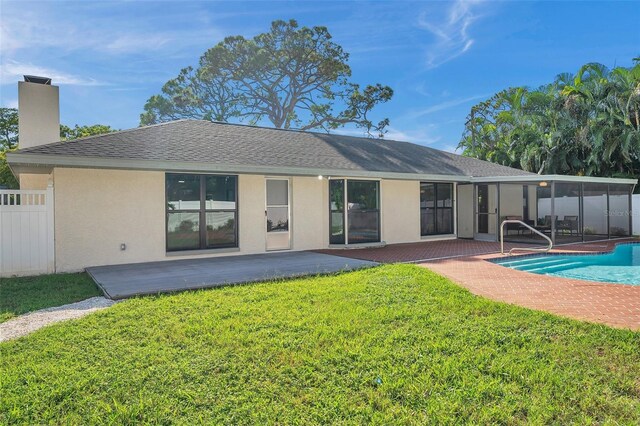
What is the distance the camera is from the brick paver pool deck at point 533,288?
19.1 ft

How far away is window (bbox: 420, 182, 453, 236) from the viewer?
1570 centimetres

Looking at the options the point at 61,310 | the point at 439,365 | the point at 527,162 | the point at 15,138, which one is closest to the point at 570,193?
the point at 527,162

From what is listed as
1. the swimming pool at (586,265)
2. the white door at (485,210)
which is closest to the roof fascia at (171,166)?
the white door at (485,210)

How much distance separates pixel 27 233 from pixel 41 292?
8.16 feet

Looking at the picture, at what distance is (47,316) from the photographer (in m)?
5.77

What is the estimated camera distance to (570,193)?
649 inches

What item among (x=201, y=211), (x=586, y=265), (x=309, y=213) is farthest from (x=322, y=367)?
(x=586, y=265)

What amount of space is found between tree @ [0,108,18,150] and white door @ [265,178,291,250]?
26.6 metres

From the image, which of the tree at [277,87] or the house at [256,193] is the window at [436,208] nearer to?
the house at [256,193]

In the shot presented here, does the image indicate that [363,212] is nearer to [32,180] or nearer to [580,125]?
[32,180]

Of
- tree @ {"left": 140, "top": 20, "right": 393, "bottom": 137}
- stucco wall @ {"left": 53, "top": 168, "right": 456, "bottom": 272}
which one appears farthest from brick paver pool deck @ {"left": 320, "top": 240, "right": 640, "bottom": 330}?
tree @ {"left": 140, "top": 20, "right": 393, "bottom": 137}

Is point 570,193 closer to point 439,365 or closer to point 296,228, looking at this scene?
point 296,228

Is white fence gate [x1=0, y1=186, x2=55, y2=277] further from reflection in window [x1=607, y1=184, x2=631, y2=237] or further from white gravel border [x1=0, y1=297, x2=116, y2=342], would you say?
reflection in window [x1=607, y1=184, x2=631, y2=237]

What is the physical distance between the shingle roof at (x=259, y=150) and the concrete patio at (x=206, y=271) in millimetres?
2667
